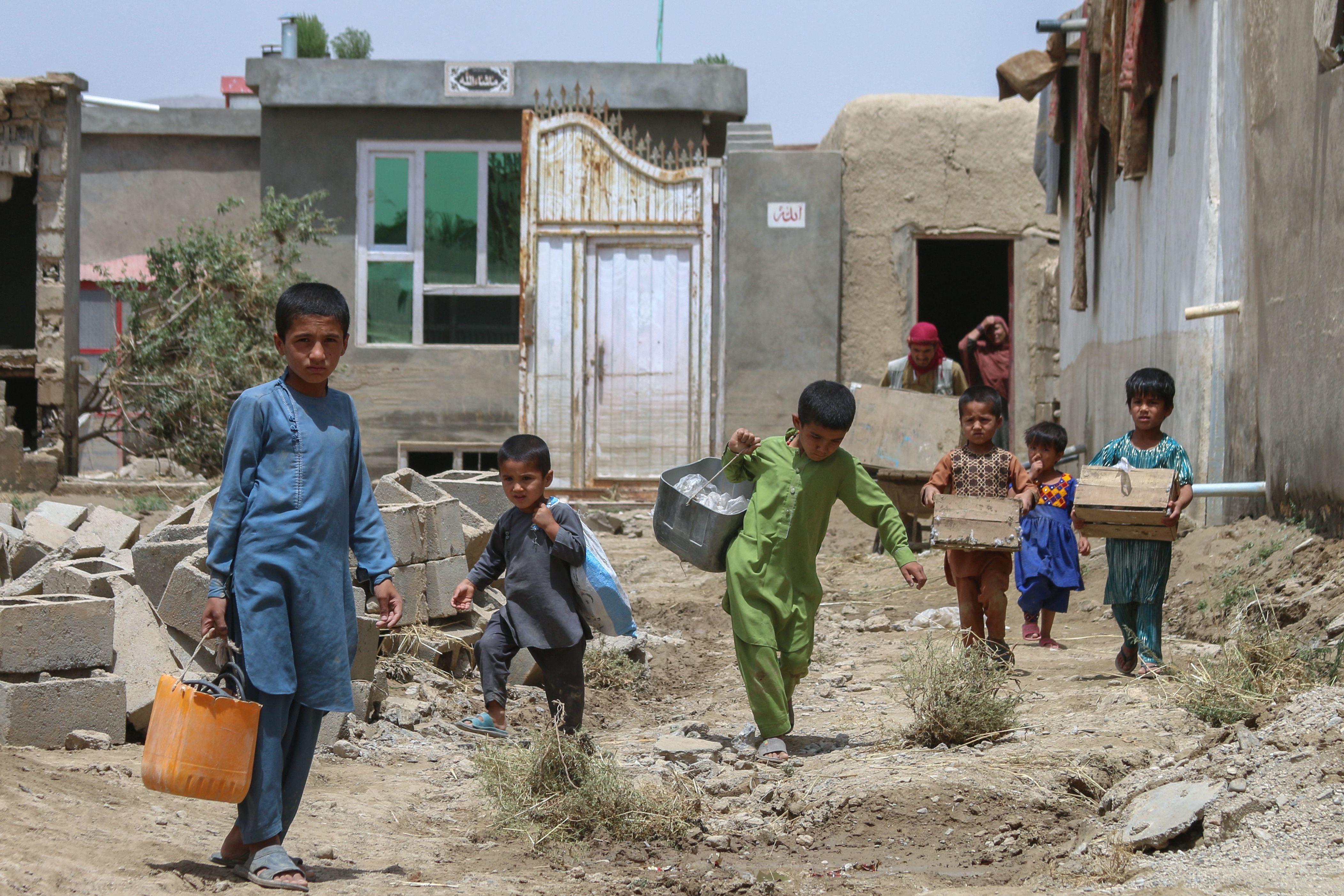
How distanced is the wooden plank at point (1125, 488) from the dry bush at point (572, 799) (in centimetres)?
238

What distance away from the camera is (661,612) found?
895 centimetres

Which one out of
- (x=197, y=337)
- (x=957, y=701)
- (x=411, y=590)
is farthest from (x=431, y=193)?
(x=957, y=701)

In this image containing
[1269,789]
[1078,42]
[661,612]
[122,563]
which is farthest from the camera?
[1078,42]

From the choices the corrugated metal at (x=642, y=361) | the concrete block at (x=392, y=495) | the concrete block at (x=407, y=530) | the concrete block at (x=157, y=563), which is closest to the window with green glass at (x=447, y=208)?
the corrugated metal at (x=642, y=361)

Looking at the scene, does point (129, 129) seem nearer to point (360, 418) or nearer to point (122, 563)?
point (360, 418)

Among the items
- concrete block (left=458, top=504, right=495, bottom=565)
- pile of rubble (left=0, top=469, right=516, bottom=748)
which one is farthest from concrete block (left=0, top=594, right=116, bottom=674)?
concrete block (left=458, top=504, right=495, bottom=565)

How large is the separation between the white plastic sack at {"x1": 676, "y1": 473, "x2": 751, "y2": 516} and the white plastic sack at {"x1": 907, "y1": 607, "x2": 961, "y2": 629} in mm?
2993

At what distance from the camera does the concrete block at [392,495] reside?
685 centimetres

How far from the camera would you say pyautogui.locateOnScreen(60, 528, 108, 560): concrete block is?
6.92 m

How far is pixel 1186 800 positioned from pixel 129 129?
15084mm

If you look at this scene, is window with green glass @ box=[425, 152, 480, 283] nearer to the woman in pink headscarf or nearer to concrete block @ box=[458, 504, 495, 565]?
the woman in pink headscarf

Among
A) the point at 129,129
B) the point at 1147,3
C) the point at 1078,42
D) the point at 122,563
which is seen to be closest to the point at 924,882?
the point at 122,563

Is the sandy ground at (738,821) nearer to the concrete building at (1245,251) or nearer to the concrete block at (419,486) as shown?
the concrete block at (419,486)

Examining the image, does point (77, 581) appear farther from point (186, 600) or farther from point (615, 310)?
point (615, 310)
